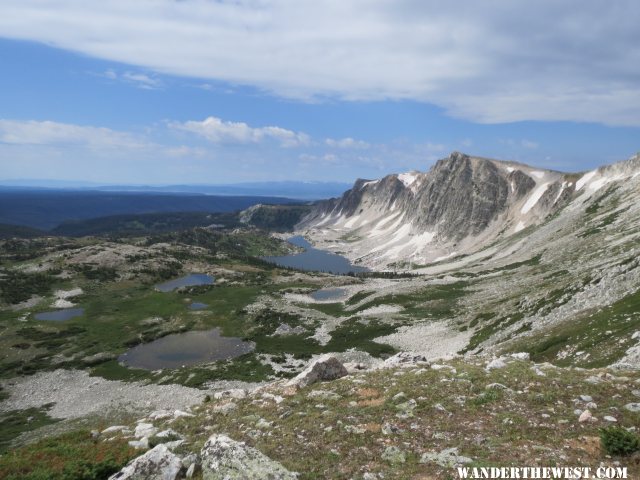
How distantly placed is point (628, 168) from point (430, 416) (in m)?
176

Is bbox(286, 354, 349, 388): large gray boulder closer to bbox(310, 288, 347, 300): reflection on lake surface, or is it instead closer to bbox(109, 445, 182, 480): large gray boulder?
bbox(109, 445, 182, 480): large gray boulder

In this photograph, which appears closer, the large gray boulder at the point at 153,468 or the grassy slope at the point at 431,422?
the grassy slope at the point at 431,422

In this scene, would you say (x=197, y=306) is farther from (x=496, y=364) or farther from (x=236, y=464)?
(x=236, y=464)

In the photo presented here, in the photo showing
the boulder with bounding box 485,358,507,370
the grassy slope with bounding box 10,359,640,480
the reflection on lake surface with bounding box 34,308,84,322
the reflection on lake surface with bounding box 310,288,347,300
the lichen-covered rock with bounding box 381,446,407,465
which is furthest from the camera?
the reflection on lake surface with bounding box 310,288,347,300

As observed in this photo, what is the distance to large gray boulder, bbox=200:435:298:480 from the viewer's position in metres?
15.0

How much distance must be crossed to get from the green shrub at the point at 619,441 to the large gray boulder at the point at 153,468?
1544cm

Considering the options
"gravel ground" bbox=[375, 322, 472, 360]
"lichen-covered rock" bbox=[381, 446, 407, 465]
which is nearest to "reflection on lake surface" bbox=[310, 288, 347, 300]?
"gravel ground" bbox=[375, 322, 472, 360]

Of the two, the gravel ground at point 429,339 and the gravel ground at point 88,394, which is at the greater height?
the gravel ground at point 429,339

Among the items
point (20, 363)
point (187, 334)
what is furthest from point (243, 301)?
point (20, 363)

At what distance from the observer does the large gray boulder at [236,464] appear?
15023 mm

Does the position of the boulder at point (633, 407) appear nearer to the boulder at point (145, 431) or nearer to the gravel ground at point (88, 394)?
the boulder at point (145, 431)

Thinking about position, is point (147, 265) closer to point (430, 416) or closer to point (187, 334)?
point (187, 334)

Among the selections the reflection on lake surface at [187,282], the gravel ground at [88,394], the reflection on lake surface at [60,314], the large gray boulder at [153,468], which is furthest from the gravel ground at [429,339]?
the reflection on lake surface at [187,282]

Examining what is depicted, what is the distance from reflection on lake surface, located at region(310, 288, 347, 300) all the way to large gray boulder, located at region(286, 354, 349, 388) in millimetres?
97556
